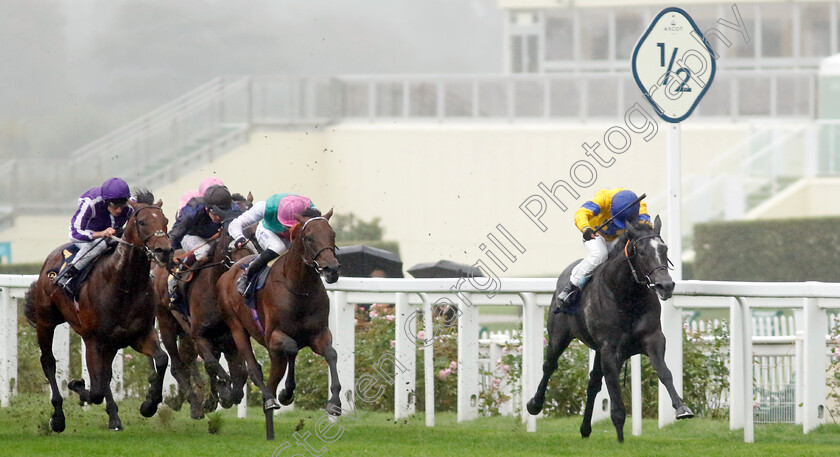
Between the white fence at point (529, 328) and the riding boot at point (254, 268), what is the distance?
91 centimetres

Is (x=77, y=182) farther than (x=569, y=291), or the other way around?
(x=77, y=182)

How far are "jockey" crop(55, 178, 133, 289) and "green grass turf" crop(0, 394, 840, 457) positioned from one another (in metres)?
0.99

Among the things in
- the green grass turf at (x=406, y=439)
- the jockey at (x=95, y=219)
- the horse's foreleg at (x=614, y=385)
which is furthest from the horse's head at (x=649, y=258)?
the jockey at (x=95, y=219)

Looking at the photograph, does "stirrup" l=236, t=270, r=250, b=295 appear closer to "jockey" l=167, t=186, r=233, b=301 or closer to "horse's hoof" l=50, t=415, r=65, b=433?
"jockey" l=167, t=186, r=233, b=301

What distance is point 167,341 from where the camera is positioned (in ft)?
28.9

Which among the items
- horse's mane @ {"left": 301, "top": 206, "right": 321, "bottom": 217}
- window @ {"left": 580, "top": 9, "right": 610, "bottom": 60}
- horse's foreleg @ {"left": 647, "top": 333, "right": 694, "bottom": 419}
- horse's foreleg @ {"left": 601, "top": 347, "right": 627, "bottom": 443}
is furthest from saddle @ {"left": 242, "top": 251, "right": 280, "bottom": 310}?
window @ {"left": 580, "top": 9, "right": 610, "bottom": 60}

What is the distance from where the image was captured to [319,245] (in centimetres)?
718

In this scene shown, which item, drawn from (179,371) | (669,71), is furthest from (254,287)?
(669,71)

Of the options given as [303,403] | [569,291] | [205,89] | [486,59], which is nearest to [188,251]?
[303,403]

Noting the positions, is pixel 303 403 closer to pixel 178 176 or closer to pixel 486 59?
pixel 178 176

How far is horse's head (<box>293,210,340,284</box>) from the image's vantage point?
7023mm

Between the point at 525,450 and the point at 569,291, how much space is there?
1.06 meters

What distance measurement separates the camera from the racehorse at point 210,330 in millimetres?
8219

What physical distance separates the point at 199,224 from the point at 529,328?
2314 mm
